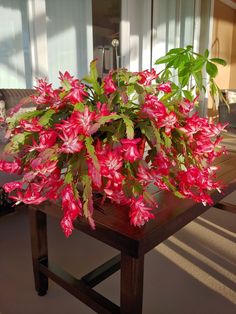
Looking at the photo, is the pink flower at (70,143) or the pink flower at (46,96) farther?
the pink flower at (46,96)

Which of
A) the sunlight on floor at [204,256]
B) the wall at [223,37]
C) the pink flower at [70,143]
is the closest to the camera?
the pink flower at [70,143]

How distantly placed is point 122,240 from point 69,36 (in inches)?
130

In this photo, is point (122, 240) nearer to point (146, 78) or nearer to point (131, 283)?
point (131, 283)

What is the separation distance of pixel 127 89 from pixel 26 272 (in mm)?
966

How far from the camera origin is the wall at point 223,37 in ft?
18.5

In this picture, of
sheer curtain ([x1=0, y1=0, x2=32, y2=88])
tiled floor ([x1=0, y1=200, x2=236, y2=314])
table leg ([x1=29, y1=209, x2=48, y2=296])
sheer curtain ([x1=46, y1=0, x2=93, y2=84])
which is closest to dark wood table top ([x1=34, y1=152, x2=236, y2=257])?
table leg ([x1=29, y1=209, x2=48, y2=296])

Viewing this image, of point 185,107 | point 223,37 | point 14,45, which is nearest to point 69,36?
point 14,45

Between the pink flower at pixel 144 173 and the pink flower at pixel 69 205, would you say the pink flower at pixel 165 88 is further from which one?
the pink flower at pixel 69 205

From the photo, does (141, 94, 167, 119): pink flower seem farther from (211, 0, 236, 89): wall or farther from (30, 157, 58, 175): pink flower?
(211, 0, 236, 89): wall

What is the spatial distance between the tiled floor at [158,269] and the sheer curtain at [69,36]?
2.27 meters

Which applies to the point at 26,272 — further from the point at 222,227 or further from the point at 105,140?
the point at 222,227

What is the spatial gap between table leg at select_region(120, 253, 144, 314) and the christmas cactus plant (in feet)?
0.37

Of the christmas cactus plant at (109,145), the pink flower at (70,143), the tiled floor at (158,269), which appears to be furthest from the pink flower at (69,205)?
the tiled floor at (158,269)

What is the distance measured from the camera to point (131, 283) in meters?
0.81
